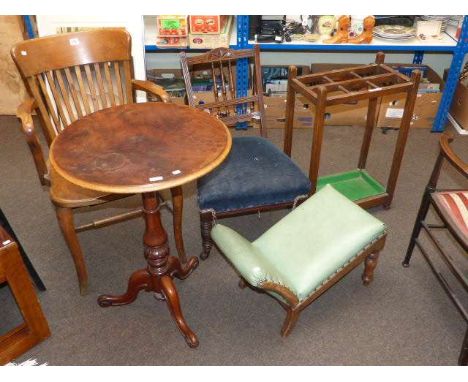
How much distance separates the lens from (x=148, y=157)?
1453 mm

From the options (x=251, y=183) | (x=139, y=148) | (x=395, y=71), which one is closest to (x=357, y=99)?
(x=395, y=71)

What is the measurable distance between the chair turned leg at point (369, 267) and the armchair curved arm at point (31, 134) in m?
1.39

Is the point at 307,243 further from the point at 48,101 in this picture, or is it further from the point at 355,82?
the point at 48,101

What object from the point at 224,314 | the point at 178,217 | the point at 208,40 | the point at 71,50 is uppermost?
the point at 71,50

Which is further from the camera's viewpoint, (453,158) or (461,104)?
(461,104)

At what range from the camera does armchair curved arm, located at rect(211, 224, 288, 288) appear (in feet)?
4.95

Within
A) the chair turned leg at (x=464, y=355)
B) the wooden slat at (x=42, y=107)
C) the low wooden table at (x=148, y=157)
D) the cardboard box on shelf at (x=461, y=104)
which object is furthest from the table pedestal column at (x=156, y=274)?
the cardboard box on shelf at (x=461, y=104)

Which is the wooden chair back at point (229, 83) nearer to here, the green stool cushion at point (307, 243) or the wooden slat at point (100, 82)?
the wooden slat at point (100, 82)

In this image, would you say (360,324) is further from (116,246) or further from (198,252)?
(116,246)

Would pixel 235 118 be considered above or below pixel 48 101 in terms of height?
below

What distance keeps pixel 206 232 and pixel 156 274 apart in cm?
34

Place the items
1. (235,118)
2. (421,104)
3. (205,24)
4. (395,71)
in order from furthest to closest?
(421,104), (205,24), (235,118), (395,71)

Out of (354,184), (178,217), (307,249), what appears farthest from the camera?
(354,184)

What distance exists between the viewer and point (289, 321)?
175cm
